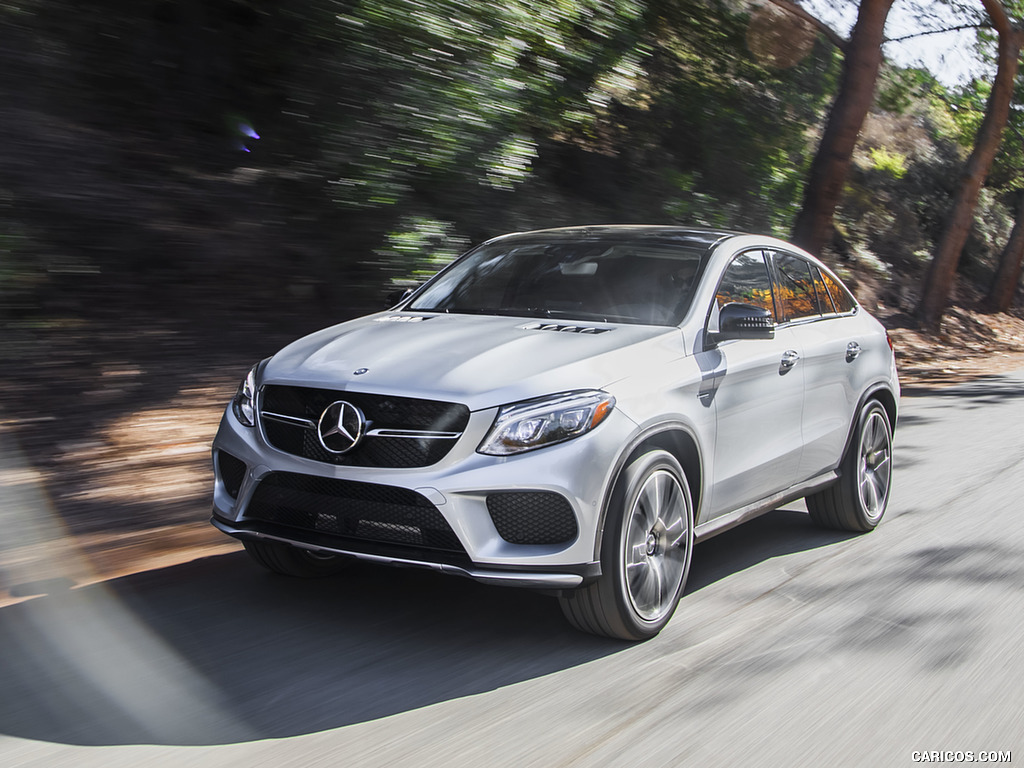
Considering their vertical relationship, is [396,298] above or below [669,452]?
below

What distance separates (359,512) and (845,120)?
11.6 m

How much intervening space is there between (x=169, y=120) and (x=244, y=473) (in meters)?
6.50

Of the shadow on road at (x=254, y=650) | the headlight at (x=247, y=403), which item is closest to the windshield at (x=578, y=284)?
the headlight at (x=247, y=403)

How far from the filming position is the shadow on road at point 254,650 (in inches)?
143

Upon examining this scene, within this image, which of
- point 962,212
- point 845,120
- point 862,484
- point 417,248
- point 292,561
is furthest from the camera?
point 962,212

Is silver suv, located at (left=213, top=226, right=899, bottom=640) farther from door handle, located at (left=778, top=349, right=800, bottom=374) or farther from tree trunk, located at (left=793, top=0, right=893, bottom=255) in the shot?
tree trunk, located at (left=793, top=0, right=893, bottom=255)

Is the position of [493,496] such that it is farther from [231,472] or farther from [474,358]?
[231,472]

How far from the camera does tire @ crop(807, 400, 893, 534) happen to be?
6281 mm

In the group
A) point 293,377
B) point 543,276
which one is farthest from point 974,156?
point 293,377

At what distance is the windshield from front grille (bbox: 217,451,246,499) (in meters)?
1.42

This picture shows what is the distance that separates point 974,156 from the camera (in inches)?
900

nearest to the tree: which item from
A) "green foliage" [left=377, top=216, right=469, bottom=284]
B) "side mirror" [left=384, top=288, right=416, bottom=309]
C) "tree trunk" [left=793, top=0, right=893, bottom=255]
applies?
"tree trunk" [left=793, top=0, right=893, bottom=255]

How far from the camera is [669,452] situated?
15.1 ft

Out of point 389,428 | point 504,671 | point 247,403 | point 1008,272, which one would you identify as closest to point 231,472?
point 247,403
